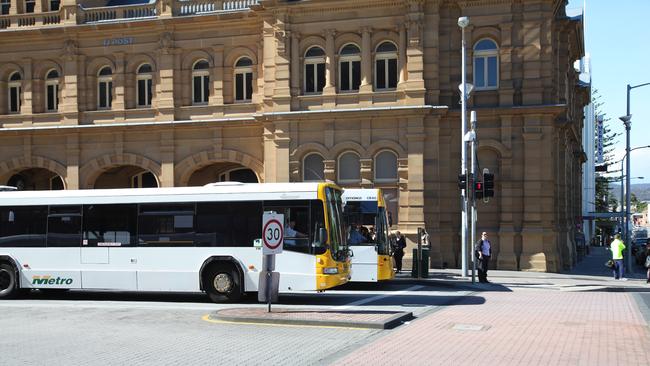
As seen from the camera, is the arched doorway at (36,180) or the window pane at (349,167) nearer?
the window pane at (349,167)

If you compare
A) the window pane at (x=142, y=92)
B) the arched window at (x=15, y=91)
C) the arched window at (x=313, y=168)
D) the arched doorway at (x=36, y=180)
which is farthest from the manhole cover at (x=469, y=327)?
the arched window at (x=15, y=91)

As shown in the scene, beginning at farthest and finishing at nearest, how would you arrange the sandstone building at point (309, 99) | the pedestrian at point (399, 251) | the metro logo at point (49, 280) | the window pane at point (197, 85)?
the window pane at point (197, 85) < the sandstone building at point (309, 99) < the pedestrian at point (399, 251) < the metro logo at point (49, 280)

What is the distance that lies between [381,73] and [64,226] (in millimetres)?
16004

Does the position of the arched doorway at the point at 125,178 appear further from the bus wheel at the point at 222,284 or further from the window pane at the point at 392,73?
the bus wheel at the point at 222,284

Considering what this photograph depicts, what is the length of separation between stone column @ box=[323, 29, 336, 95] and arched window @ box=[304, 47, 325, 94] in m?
0.41

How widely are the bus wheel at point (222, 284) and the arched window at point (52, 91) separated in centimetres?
2066

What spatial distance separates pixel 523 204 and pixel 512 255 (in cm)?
201

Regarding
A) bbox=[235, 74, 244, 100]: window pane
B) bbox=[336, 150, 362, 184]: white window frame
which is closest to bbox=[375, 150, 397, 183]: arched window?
bbox=[336, 150, 362, 184]: white window frame

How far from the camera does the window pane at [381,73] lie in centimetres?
3189

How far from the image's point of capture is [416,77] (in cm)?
3094

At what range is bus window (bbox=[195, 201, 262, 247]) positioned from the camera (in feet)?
60.7

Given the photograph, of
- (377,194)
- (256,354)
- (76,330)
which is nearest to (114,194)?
(76,330)

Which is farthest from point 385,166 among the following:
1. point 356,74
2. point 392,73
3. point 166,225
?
point 166,225

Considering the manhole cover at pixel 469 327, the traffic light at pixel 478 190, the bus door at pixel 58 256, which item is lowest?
the manhole cover at pixel 469 327
